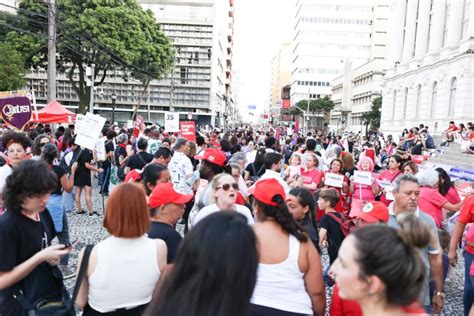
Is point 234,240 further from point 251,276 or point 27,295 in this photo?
point 27,295

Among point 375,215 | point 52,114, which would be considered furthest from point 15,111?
point 375,215

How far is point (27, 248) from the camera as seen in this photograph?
3.00 meters

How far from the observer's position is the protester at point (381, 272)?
1905 mm

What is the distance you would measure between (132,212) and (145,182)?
267 centimetres

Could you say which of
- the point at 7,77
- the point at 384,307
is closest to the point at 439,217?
the point at 384,307

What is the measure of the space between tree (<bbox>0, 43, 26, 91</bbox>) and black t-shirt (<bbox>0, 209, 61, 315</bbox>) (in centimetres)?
3048

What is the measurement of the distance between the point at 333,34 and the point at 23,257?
113 m

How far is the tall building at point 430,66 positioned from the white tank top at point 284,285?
3158 centimetres

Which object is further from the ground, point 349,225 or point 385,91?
point 385,91

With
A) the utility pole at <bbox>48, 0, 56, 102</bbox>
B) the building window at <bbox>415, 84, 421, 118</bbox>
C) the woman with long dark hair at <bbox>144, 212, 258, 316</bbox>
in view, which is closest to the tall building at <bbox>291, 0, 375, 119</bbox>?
the building window at <bbox>415, 84, 421, 118</bbox>

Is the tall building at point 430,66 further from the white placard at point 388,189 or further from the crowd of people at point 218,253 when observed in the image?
the crowd of people at point 218,253

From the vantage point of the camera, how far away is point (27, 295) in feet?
9.85

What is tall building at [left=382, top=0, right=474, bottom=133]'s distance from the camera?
31156mm

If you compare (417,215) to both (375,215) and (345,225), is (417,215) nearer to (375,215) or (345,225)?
(375,215)
